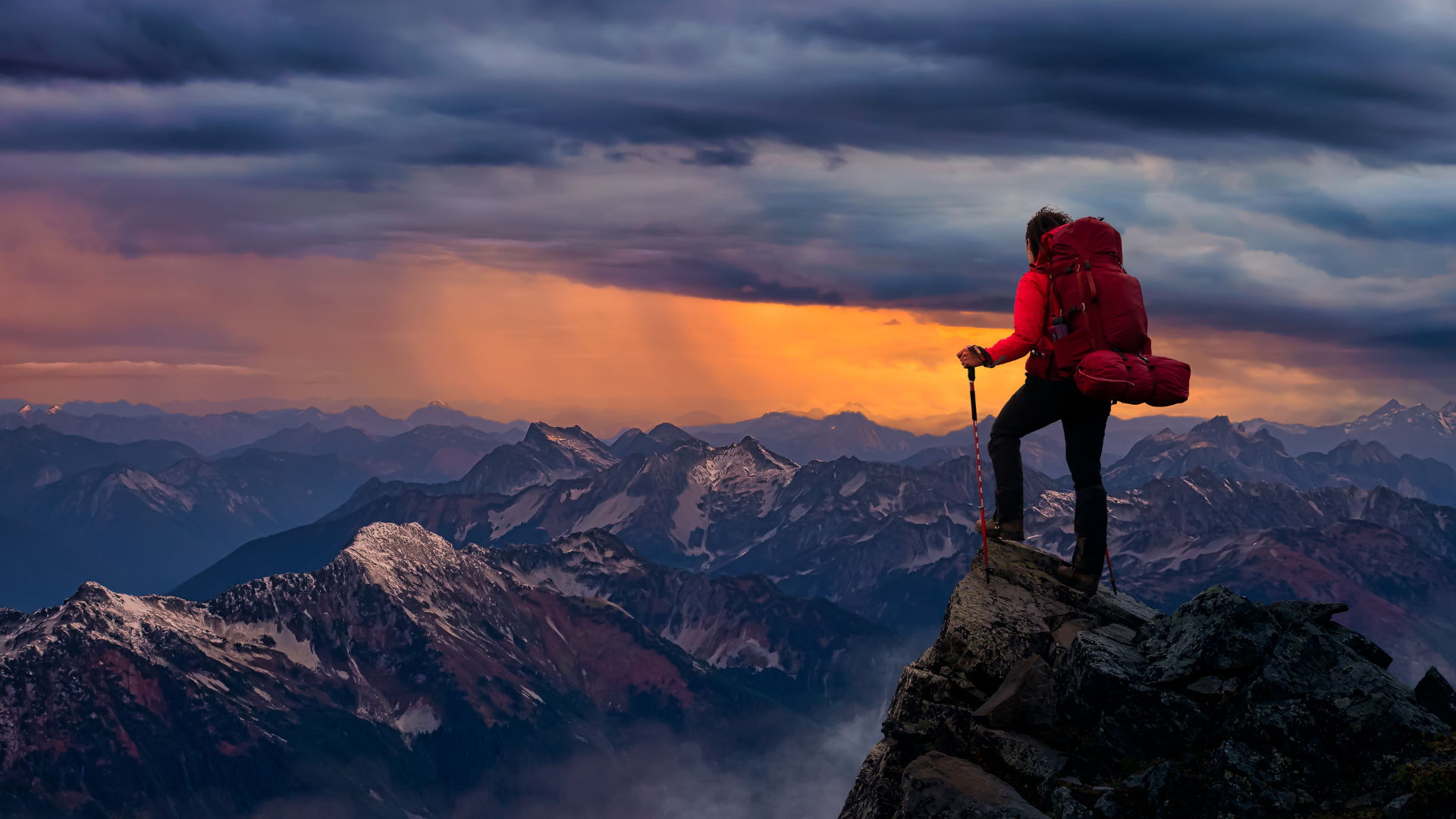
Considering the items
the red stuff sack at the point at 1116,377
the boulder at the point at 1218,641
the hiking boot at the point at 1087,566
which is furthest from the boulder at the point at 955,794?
the red stuff sack at the point at 1116,377

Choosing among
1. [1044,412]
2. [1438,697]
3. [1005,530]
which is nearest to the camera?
[1438,697]

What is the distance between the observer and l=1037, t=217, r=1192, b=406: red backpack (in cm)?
1866

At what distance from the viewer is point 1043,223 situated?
21.3m

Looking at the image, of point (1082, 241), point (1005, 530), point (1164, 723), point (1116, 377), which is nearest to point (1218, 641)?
point (1164, 723)

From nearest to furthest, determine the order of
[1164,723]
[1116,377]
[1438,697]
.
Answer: [1438,697], [1164,723], [1116,377]

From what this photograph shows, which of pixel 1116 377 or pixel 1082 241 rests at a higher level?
pixel 1082 241

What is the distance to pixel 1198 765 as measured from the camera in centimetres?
1662

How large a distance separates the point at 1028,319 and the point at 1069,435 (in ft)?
9.74

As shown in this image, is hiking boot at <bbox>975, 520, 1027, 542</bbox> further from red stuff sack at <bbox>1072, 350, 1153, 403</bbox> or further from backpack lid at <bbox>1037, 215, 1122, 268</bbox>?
backpack lid at <bbox>1037, 215, 1122, 268</bbox>

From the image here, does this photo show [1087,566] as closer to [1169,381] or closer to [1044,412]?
[1044,412]

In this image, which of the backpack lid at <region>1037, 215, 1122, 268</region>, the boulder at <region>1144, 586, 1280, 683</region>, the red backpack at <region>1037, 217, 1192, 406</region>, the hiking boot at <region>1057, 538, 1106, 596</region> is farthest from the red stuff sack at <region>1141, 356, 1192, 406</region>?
the hiking boot at <region>1057, 538, 1106, 596</region>

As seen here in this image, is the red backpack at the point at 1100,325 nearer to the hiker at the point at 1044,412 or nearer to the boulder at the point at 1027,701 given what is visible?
the hiker at the point at 1044,412

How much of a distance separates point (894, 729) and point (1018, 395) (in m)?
7.37

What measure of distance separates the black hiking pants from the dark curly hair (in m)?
2.86
